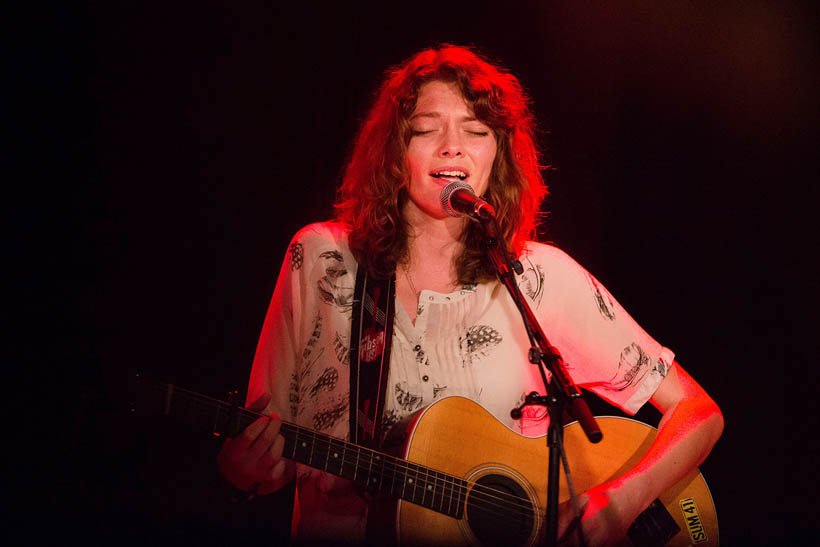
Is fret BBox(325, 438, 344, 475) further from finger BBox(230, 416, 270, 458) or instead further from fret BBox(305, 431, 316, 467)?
finger BBox(230, 416, 270, 458)

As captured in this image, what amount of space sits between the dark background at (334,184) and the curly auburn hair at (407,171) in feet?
2.31

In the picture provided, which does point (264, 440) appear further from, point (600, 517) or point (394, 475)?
point (600, 517)

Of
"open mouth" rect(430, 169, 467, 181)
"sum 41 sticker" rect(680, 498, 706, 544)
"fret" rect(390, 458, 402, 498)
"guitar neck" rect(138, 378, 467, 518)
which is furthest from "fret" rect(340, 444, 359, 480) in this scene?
"sum 41 sticker" rect(680, 498, 706, 544)

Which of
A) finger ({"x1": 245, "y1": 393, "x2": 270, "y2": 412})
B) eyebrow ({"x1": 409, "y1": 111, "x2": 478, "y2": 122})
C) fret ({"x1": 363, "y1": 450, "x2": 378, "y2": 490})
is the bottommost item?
fret ({"x1": 363, "y1": 450, "x2": 378, "y2": 490})

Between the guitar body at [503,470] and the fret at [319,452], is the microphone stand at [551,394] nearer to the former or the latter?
the guitar body at [503,470]

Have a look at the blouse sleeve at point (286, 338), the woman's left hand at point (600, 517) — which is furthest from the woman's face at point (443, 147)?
the woman's left hand at point (600, 517)

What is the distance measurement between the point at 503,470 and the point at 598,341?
722 mm

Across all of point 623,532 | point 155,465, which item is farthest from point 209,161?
point 623,532

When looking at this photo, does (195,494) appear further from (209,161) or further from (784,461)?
(784,461)

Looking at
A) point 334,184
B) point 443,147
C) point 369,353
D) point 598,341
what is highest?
point 334,184

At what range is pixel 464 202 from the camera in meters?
1.87

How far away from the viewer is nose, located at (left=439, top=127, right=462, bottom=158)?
2.40 metres

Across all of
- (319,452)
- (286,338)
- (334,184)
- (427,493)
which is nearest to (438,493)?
(427,493)

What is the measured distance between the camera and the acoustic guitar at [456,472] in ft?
6.06
